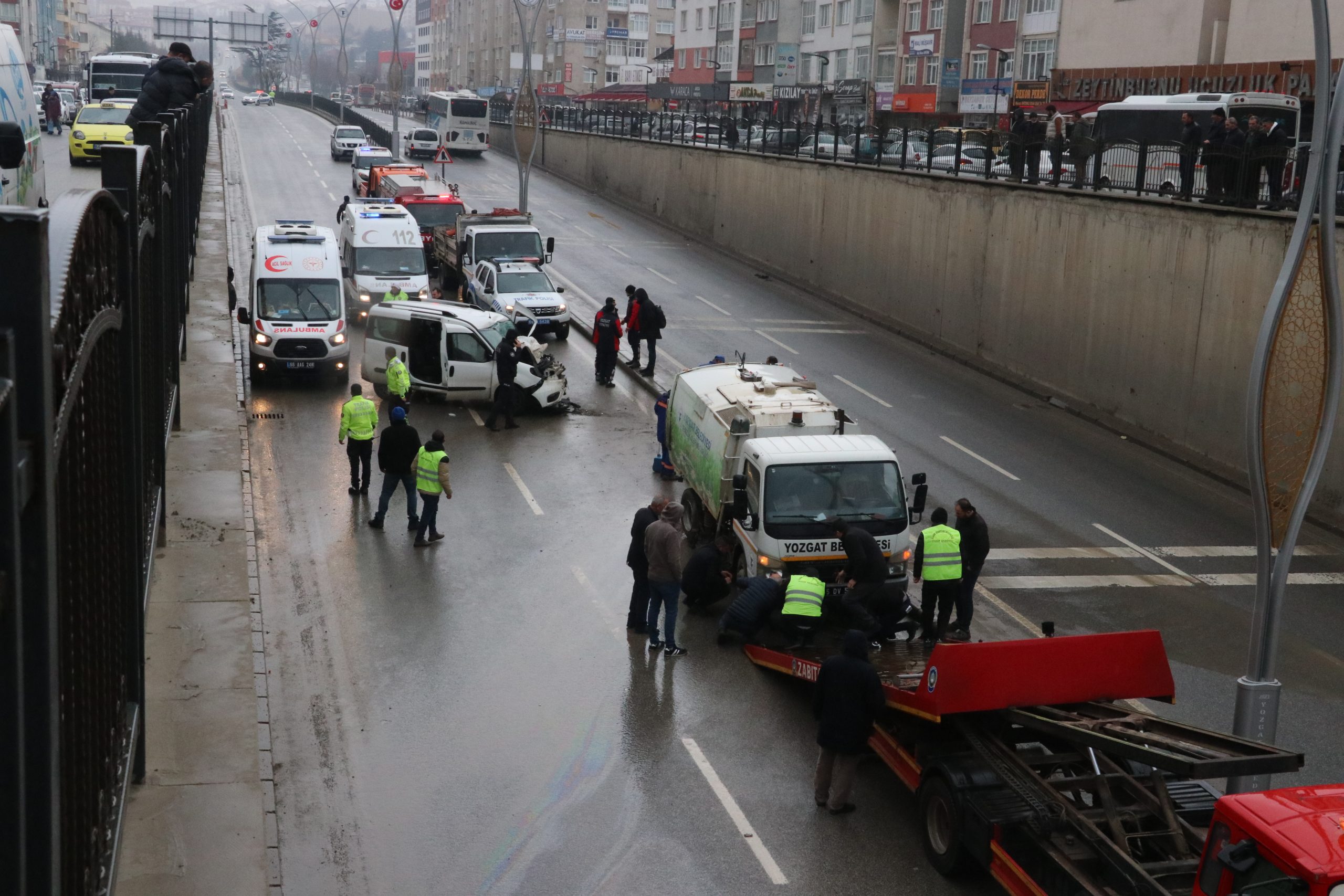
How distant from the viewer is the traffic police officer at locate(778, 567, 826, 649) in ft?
44.6

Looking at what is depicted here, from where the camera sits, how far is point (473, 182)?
66625mm

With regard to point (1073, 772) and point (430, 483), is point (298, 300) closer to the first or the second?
point (430, 483)

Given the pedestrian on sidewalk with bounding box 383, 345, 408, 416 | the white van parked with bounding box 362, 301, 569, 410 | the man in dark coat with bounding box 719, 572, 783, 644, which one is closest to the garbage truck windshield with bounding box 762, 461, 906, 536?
the man in dark coat with bounding box 719, 572, 783, 644

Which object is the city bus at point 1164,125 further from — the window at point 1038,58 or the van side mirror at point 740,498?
the window at point 1038,58

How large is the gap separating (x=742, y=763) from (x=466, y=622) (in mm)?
4350

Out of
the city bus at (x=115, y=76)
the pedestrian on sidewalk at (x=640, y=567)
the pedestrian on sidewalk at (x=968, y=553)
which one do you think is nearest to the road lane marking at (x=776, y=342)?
the pedestrian on sidewalk at (x=968, y=553)

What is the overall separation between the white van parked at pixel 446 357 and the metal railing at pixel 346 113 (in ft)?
165

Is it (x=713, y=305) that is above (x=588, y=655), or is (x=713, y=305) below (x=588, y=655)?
above

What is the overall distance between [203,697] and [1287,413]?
8.85m

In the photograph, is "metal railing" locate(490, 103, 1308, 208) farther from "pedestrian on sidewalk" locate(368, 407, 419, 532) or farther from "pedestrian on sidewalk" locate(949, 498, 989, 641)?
"pedestrian on sidewalk" locate(368, 407, 419, 532)

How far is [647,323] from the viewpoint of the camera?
93.9 ft

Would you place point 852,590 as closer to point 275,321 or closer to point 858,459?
point 858,459

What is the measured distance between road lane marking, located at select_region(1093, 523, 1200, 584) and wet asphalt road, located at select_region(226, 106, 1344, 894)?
15 centimetres

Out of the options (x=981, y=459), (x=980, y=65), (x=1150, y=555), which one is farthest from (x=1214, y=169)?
(x=980, y=65)
